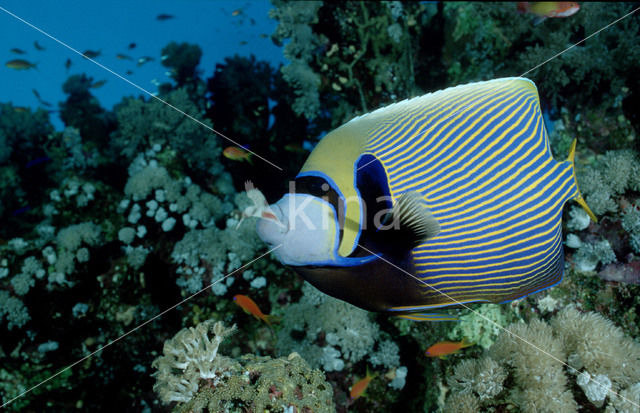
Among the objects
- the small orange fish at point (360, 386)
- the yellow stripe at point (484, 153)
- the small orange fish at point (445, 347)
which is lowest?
the small orange fish at point (360, 386)

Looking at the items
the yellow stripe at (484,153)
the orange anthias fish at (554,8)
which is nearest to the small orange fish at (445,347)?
the yellow stripe at (484,153)

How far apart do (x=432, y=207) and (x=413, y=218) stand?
5.7 inches

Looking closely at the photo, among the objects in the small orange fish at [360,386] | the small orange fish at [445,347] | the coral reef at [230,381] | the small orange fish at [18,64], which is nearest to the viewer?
the coral reef at [230,381]

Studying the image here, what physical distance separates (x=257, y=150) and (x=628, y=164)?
5076 millimetres

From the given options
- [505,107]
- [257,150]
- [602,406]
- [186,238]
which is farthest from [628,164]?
[257,150]

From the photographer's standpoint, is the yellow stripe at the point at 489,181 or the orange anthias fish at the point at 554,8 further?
the orange anthias fish at the point at 554,8

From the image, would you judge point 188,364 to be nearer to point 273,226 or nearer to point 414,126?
point 273,226

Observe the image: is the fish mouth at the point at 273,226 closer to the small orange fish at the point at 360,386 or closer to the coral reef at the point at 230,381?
the coral reef at the point at 230,381

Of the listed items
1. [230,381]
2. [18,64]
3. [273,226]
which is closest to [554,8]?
[273,226]

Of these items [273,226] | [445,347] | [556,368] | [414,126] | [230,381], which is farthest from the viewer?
[445,347]

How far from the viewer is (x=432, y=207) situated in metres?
1.20

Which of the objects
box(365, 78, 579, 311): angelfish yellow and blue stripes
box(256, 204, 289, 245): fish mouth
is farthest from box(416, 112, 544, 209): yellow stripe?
box(256, 204, 289, 245): fish mouth

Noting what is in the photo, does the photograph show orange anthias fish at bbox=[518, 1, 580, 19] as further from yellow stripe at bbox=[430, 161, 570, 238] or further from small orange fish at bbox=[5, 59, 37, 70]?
small orange fish at bbox=[5, 59, 37, 70]

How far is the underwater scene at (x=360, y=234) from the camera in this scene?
1.22 metres
